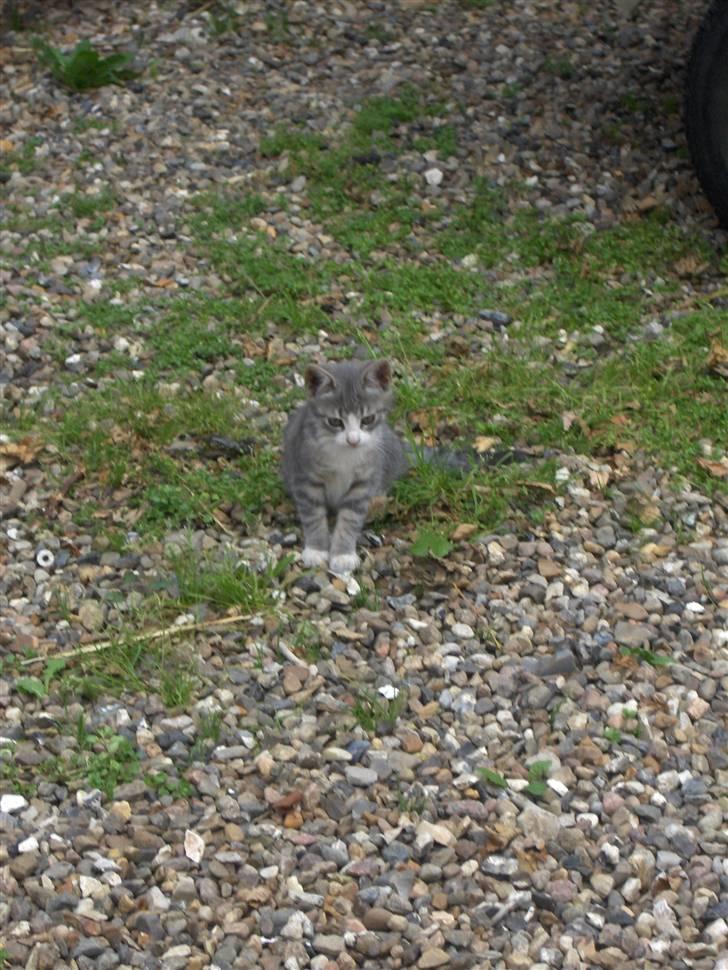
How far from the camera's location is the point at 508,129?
964 centimetres

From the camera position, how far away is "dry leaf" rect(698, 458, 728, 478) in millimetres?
6652

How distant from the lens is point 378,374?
6.32 metres

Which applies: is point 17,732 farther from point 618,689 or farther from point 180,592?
point 618,689

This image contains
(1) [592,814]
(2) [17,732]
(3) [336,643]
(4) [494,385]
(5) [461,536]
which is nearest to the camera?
(1) [592,814]

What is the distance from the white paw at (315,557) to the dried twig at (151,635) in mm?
424

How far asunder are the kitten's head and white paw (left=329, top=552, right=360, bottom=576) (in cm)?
51

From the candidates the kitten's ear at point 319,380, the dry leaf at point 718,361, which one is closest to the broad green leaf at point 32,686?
the kitten's ear at point 319,380

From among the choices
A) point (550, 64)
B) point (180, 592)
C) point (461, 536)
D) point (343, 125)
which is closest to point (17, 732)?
point (180, 592)

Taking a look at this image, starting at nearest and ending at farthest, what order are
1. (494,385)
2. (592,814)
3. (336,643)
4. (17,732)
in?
(592,814), (17,732), (336,643), (494,385)

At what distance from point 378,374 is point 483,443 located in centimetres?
86

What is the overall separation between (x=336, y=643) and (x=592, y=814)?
4.30 ft

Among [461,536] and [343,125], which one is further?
[343,125]

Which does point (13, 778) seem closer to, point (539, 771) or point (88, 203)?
point (539, 771)

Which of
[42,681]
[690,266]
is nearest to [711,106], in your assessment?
[690,266]
